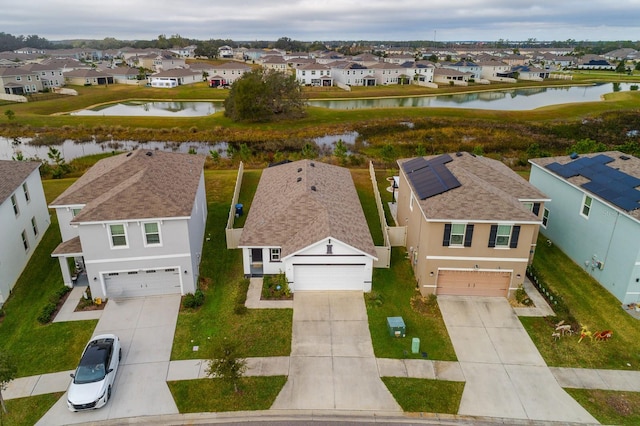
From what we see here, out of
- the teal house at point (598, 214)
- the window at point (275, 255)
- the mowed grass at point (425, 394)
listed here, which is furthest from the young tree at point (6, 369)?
the teal house at point (598, 214)

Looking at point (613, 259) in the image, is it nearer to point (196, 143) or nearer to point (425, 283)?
point (425, 283)

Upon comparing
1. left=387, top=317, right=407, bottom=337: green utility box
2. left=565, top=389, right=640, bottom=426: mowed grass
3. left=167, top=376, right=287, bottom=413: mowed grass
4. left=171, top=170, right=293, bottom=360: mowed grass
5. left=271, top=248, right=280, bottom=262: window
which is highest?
left=271, top=248, right=280, bottom=262: window

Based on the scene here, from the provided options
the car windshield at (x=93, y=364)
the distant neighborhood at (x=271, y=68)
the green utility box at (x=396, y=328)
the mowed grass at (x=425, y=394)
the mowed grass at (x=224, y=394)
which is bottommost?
the mowed grass at (x=224, y=394)

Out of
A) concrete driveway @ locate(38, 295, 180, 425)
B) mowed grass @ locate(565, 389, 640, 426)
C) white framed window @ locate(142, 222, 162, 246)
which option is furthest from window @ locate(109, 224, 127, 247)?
mowed grass @ locate(565, 389, 640, 426)

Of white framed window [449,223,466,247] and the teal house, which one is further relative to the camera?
white framed window [449,223,466,247]

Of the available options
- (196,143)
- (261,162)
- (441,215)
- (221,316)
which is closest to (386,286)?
(441,215)

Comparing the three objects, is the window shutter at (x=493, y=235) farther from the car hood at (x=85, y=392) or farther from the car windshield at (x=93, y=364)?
the car hood at (x=85, y=392)

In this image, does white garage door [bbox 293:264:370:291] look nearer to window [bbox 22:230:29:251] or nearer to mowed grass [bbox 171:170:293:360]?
mowed grass [bbox 171:170:293:360]

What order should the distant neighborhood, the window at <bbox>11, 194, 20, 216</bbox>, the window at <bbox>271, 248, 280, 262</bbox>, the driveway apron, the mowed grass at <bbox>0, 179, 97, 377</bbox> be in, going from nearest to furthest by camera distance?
the driveway apron < the mowed grass at <bbox>0, 179, 97, 377</bbox> < the window at <bbox>271, 248, 280, 262</bbox> < the window at <bbox>11, 194, 20, 216</bbox> < the distant neighborhood
